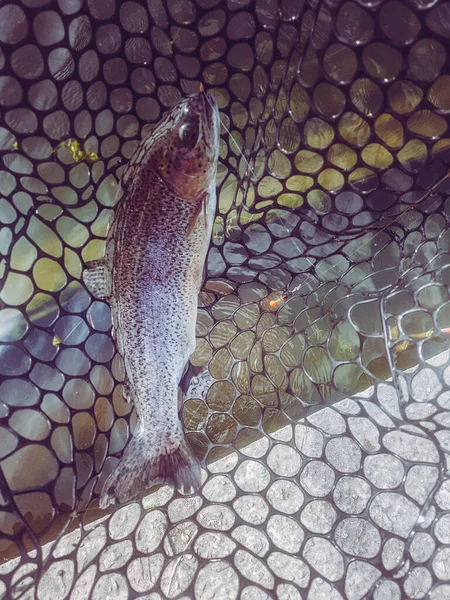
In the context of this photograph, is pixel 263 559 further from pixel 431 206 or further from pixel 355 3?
pixel 355 3

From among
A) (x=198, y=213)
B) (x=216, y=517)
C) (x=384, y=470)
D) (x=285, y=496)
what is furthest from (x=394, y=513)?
(x=198, y=213)

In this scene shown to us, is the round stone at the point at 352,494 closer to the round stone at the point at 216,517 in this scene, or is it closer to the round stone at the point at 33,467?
the round stone at the point at 216,517

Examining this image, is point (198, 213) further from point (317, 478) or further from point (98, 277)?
point (317, 478)

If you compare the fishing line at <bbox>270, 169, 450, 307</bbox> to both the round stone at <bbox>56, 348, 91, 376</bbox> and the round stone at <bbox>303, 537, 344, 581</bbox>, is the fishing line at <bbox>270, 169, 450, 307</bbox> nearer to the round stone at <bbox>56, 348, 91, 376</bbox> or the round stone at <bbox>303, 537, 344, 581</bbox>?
the round stone at <bbox>56, 348, 91, 376</bbox>

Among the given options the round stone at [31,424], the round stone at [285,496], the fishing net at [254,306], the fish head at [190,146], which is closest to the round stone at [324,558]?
the fishing net at [254,306]

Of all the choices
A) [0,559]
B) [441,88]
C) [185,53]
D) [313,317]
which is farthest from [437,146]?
[0,559]

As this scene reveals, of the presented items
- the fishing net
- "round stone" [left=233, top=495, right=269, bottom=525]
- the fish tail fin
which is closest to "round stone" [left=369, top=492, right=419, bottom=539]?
the fishing net
